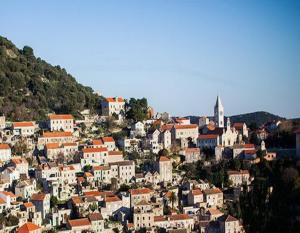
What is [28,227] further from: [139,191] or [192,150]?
[192,150]

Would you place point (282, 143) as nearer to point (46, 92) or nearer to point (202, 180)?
point (202, 180)

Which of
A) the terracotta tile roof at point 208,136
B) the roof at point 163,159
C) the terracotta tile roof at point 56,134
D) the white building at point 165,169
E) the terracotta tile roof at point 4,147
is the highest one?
the terracotta tile roof at point 56,134

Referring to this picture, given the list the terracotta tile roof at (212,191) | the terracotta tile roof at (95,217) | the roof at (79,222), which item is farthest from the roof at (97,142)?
the roof at (79,222)

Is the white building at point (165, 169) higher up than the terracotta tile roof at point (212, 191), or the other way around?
the white building at point (165, 169)

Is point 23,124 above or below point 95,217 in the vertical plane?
above

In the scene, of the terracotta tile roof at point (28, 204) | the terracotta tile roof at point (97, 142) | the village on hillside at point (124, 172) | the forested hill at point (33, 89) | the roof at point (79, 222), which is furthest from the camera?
the forested hill at point (33, 89)

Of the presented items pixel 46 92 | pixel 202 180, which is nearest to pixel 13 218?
pixel 202 180

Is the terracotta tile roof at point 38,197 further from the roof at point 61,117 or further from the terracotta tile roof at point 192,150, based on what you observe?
the terracotta tile roof at point 192,150

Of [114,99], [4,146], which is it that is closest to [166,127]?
[114,99]

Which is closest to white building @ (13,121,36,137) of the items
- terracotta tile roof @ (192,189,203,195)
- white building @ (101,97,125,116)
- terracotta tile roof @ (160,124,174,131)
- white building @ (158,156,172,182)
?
white building @ (101,97,125,116)
